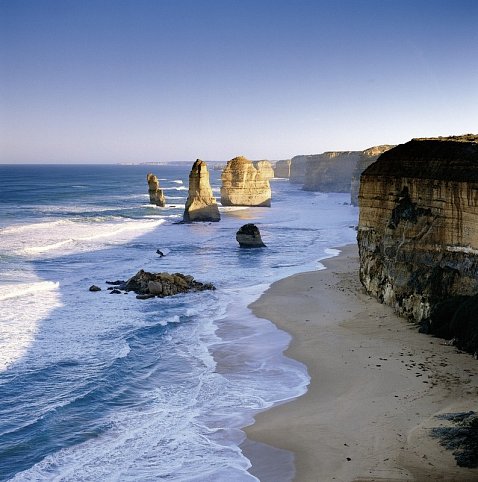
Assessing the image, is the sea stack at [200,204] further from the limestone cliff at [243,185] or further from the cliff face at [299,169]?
the cliff face at [299,169]

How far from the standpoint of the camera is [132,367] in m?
19.0

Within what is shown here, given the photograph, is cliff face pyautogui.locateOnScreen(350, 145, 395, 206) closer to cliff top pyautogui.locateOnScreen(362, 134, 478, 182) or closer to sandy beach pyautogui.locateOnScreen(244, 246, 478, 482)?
cliff top pyautogui.locateOnScreen(362, 134, 478, 182)

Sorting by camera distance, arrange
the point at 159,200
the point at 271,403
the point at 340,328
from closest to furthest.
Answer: the point at 271,403 < the point at 340,328 < the point at 159,200

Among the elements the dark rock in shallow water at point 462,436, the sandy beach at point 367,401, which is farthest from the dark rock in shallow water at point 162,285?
the dark rock in shallow water at point 462,436

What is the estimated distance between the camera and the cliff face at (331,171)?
5251 inches

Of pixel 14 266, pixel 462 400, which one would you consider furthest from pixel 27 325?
pixel 462 400

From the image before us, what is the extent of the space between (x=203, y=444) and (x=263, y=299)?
52.1ft

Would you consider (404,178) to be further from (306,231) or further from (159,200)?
(159,200)

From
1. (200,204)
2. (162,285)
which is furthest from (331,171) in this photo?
(162,285)

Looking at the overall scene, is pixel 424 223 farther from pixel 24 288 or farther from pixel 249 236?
pixel 249 236

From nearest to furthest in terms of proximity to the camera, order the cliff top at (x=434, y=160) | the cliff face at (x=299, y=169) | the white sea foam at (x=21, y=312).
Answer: the white sea foam at (x=21, y=312) < the cliff top at (x=434, y=160) < the cliff face at (x=299, y=169)

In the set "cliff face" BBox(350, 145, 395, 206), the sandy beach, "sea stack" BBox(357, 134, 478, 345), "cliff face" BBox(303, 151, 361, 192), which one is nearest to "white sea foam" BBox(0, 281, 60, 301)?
the sandy beach

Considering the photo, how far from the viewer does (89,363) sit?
19.2m

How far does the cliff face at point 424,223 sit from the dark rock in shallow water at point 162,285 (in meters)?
10.9
